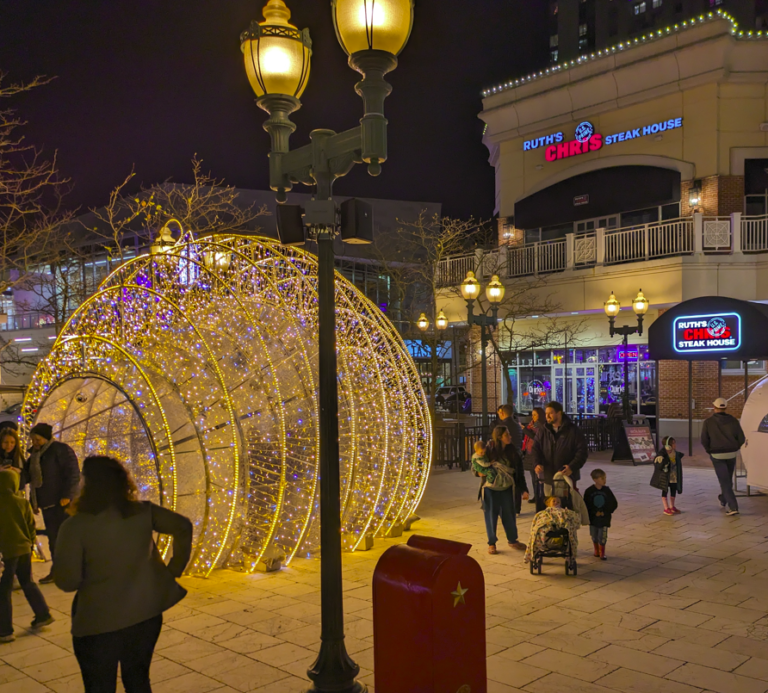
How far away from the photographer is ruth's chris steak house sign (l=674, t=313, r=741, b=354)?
47.3 feet

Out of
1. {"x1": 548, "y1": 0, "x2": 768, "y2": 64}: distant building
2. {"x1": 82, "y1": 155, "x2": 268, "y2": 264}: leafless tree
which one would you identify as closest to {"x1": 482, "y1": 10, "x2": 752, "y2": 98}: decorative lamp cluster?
{"x1": 548, "y1": 0, "x2": 768, "y2": 64}: distant building

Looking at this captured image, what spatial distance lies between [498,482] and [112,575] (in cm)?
569

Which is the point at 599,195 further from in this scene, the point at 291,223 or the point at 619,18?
the point at 619,18

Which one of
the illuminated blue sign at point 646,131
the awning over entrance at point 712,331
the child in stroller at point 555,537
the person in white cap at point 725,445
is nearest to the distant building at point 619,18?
the illuminated blue sign at point 646,131

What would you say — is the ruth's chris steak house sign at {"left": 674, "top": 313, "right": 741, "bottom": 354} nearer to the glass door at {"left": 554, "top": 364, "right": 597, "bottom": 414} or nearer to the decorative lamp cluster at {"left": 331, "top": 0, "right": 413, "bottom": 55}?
the glass door at {"left": 554, "top": 364, "right": 597, "bottom": 414}

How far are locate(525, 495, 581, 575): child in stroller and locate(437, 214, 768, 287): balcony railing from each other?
16.6m

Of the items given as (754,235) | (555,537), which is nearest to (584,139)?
(754,235)

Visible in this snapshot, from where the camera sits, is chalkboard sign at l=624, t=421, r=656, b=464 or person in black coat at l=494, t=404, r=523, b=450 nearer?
person in black coat at l=494, t=404, r=523, b=450

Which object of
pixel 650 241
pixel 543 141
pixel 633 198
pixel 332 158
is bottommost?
pixel 332 158

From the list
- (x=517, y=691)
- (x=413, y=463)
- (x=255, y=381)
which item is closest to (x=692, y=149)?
(x=413, y=463)

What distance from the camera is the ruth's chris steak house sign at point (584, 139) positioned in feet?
77.1

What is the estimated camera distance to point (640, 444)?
656 inches

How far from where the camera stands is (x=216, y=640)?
19.0 feet

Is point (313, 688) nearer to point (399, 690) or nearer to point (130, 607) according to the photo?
point (399, 690)
